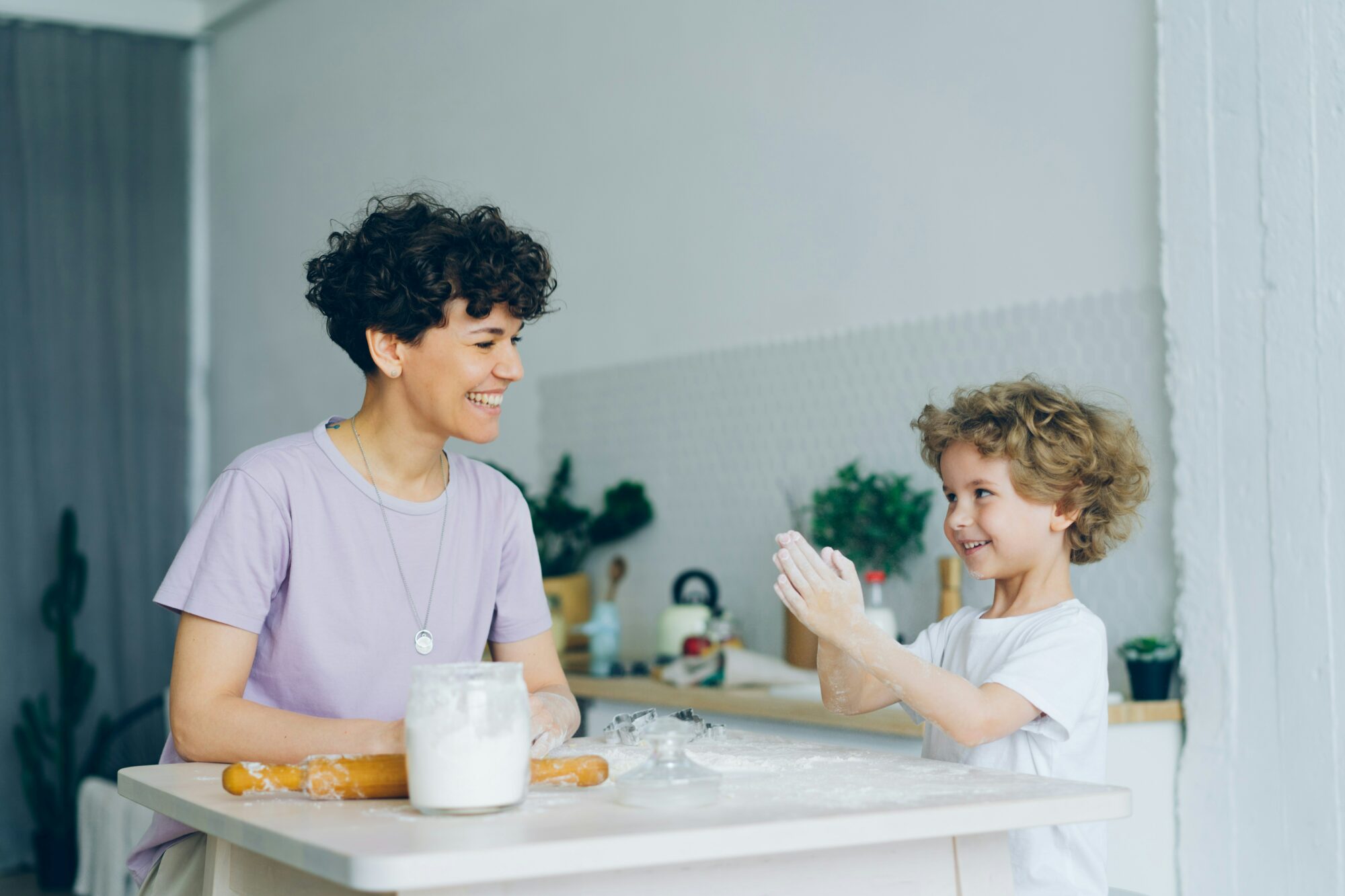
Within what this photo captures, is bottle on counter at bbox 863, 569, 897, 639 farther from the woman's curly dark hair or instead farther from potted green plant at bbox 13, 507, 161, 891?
potted green plant at bbox 13, 507, 161, 891

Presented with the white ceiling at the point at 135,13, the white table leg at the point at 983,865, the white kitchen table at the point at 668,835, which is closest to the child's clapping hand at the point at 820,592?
the white kitchen table at the point at 668,835

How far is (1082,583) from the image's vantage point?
258 cm

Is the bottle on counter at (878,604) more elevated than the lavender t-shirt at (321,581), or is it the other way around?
the lavender t-shirt at (321,581)

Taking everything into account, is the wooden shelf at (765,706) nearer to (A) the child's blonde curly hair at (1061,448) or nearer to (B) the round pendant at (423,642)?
(A) the child's blonde curly hair at (1061,448)

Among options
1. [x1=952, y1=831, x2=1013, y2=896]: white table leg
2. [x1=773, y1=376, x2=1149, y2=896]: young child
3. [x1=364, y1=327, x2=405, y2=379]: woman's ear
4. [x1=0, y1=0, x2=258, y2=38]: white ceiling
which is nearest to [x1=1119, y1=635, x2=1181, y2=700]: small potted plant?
[x1=773, y1=376, x2=1149, y2=896]: young child

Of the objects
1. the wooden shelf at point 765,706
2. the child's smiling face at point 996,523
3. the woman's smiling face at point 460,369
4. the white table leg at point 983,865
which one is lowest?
the wooden shelf at point 765,706

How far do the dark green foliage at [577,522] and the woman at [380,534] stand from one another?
182 cm

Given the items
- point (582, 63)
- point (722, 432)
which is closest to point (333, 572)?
point (722, 432)

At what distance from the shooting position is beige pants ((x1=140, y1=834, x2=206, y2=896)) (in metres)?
1.50

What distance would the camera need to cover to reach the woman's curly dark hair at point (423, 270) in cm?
167

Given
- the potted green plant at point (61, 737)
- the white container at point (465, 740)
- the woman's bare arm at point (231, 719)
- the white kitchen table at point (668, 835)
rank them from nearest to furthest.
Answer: the white kitchen table at point (668, 835), the white container at point (465, 740), the woman's bare arm at point (231, 719), the potted green plant at point (61, 737)

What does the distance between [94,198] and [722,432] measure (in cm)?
309

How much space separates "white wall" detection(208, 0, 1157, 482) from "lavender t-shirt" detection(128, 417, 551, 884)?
148 cm

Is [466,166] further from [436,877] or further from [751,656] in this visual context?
[436,877]
